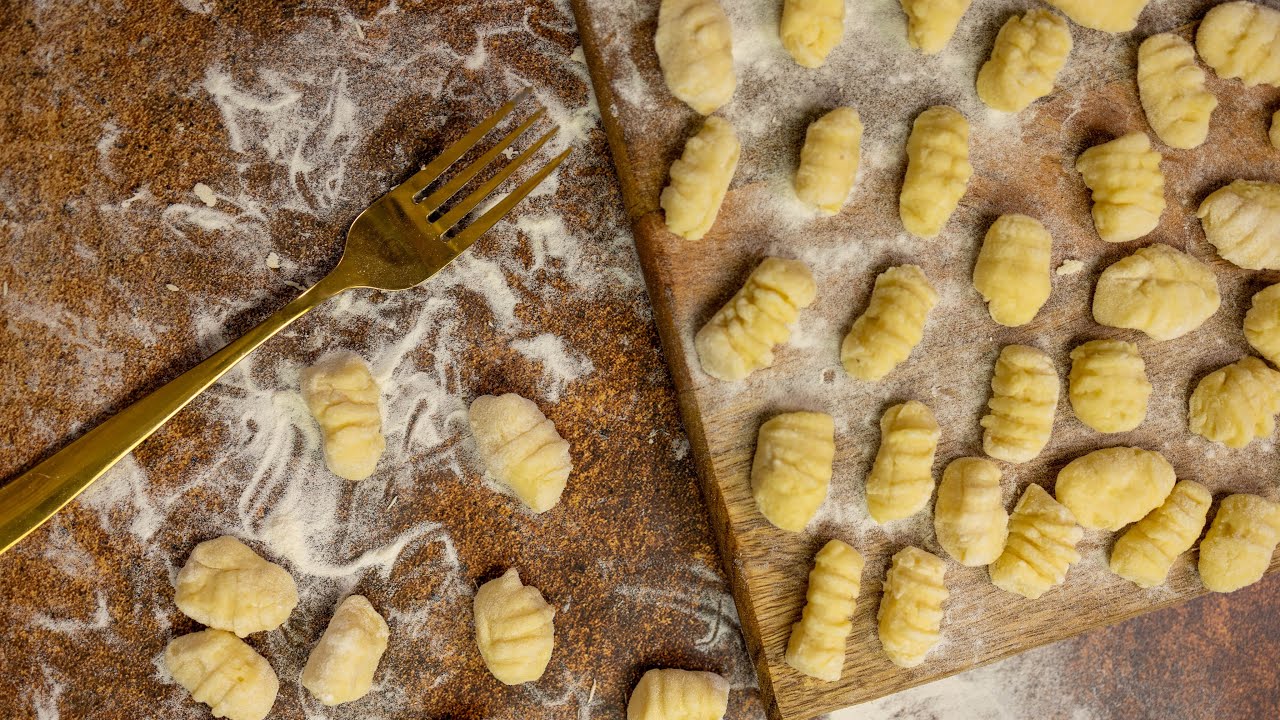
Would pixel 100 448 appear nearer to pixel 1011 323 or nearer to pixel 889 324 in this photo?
pixel 889 324

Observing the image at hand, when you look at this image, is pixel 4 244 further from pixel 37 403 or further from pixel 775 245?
pixel 775 245

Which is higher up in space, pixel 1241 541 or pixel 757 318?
pixel 757 318

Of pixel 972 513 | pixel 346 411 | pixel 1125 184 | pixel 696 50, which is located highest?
pixel 696 50

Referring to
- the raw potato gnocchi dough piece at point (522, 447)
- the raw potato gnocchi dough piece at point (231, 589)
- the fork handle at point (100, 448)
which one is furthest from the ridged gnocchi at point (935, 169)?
the raw potato gnocchi dough piece at point (231, 589)

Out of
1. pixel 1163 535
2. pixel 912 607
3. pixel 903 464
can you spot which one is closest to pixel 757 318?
pixel 903 464

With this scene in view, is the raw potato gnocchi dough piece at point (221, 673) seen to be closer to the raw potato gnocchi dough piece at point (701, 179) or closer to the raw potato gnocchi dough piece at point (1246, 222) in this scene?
the raw potato gnocchi dough piece at point (701, 179)

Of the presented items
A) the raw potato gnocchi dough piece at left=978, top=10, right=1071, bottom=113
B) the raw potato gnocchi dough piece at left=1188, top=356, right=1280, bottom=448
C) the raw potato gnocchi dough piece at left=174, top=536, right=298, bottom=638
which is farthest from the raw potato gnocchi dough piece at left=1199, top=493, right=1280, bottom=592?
the raw potato gnocchi dough piece at left=174, top=536, right=298, bottom=638

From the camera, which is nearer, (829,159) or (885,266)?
(829,159)
